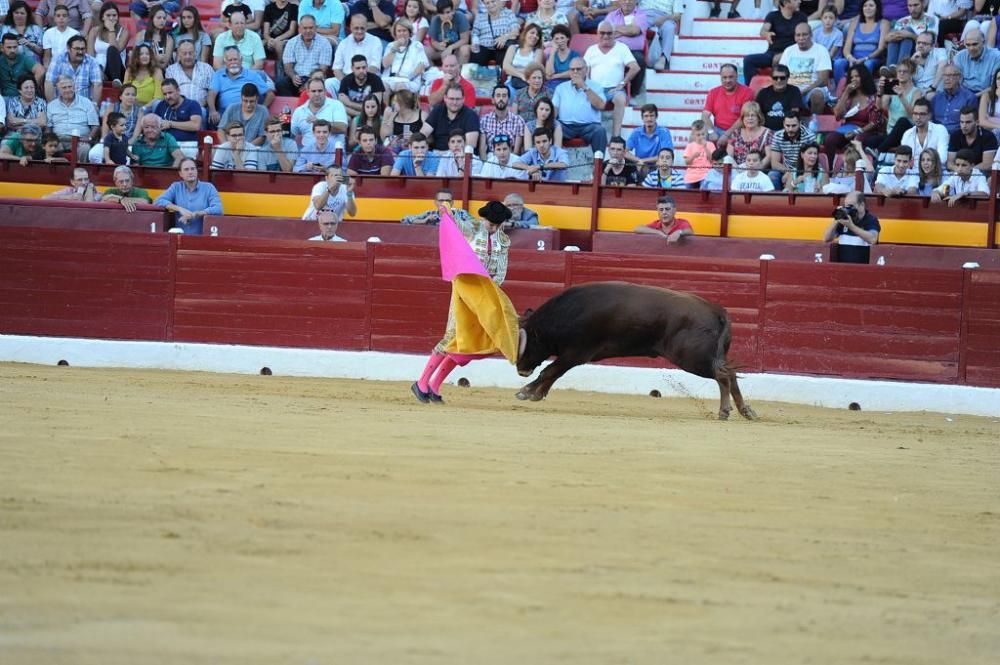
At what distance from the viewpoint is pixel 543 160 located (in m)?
13.2

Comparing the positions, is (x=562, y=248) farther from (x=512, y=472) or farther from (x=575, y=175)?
(x=512, y=472)

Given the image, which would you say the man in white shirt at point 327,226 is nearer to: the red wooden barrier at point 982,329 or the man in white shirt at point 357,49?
the man in white shirt at point 357,49

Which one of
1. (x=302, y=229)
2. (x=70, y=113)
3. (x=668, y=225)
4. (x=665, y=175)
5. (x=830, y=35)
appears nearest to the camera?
(x=668, y=225)

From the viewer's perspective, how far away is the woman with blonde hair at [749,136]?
12.8 metres

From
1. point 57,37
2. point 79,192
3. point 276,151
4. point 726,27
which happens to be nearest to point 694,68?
point 726,27

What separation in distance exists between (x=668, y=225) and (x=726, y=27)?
378cm

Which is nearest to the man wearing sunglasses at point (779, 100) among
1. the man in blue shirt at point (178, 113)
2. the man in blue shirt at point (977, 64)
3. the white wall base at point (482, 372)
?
the man in blue shirt at point (977, 64)

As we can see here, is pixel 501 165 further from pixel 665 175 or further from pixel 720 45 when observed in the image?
pixel 720 45

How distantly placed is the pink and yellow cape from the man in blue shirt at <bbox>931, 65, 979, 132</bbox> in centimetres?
557

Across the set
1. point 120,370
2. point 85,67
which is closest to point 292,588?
point 120,370

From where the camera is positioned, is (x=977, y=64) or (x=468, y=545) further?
(x=977, y=64)

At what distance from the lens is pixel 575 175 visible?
1315cm

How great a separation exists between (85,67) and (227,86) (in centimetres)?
167

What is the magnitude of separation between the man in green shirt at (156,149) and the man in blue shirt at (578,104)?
377cm
